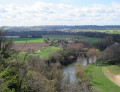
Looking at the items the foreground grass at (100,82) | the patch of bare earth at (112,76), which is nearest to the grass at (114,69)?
the patch of bare earth at (112,76)

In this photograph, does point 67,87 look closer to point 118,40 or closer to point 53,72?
point 53,72

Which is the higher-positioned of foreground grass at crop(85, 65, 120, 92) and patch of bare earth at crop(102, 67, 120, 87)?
foreground grass at crop(85, 65, 120, 92)

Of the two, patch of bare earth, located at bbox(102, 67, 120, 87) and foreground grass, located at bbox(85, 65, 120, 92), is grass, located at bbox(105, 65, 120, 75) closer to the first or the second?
patch of bare earth, located at bbox(102, 67, 120, 87)

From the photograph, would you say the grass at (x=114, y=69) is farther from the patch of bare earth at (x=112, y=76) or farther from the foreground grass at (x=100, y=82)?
the foreground grass at (x=100, y=82)

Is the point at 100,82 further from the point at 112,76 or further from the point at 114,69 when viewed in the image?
the point at 114,69

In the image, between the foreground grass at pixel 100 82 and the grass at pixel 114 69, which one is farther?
the grass at pixel 114 69

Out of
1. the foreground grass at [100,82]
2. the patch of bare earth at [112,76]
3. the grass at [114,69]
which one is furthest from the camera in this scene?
the grass at [114,69]

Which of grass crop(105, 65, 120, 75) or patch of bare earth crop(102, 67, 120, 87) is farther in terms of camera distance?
grass crop(105, 65, 120, 75)

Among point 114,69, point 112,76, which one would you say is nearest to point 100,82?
point 112,76

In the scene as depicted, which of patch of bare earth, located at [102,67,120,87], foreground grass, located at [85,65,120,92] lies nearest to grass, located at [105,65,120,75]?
patch of bare earth, located at [102,67,120,87]

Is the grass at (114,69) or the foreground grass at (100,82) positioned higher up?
the foreground grass at (100,82)

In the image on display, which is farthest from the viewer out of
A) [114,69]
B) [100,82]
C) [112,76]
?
[114,69]
